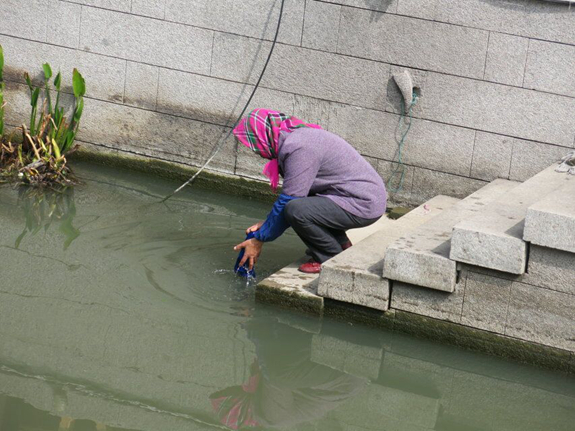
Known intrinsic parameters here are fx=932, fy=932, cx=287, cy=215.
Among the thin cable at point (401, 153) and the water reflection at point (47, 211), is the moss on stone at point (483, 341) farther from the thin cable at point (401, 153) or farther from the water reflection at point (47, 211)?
the water reflection at point (47, 211)

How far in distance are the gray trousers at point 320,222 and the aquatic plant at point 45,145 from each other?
8.60 feet

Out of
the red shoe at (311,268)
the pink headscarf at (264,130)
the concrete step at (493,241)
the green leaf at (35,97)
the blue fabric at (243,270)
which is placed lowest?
the blue fabric at (243,270)

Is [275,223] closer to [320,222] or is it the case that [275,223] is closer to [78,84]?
[320,222]

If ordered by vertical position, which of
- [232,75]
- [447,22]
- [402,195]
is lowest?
[402,195]

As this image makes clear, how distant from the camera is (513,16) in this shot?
21.3ft

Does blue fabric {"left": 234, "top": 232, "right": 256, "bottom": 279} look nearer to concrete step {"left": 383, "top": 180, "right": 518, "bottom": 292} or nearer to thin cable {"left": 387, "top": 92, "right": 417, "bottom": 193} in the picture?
concrete step {"left": 383, "top": 180, "right": 518, "bottom": 292}

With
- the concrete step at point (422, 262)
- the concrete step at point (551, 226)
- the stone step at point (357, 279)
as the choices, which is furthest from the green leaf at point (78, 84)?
the concrete step at point (551, 226)

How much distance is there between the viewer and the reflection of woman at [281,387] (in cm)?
430

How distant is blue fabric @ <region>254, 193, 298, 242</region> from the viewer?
18.0ft

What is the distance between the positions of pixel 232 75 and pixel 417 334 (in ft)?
10.0

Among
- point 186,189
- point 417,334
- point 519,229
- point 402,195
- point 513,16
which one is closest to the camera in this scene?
point 519,229

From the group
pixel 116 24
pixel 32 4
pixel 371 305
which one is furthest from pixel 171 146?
pixel 371 305

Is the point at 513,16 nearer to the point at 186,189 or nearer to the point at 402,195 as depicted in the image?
the point at 402,195

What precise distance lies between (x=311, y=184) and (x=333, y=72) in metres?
1.83
